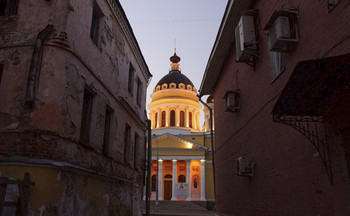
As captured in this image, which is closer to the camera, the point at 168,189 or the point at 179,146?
the point at 179,146

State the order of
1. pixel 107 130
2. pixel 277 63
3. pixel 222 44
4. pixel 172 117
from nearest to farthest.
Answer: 1. pixel 277 63
2. pixel 107 130
3. pixel 222 44
4. pixel 172 117

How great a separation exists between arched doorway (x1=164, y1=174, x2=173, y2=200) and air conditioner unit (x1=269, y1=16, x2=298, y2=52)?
132ft

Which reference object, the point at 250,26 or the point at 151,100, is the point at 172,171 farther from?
the point at 250,26

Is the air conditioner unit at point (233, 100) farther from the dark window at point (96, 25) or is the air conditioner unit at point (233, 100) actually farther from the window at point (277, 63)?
the dark window at point (96, 25)

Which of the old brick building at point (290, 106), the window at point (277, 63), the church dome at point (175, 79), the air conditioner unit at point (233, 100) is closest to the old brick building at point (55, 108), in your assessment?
the air conditioner unit at point (233, 100)

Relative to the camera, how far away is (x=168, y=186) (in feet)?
150

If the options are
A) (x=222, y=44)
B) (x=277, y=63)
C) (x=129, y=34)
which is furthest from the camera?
(x=129, y=34)

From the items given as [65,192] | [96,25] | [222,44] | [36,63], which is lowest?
[65,192]

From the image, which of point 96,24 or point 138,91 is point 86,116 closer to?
point 96,24

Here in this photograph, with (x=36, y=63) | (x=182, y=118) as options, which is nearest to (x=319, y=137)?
(x=36, y=63)

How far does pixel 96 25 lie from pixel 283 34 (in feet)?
18.4

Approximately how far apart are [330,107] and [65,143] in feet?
16.7

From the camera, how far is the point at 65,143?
7.09m

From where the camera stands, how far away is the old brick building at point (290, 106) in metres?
4.96
